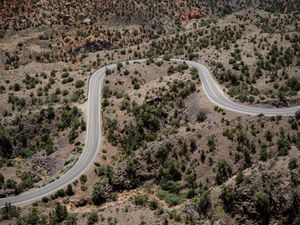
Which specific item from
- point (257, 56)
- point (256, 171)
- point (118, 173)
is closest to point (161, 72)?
point (257, 56)

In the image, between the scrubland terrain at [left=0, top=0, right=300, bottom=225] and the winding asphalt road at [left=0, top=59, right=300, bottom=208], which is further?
the winding asphalt road at [left=0, top=59, right=300, bottom=208]

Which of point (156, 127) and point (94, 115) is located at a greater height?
point (94, 115)

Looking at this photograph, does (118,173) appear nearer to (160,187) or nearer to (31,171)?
(160,187)

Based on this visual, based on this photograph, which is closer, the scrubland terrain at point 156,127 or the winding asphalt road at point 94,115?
the scrubland terrain at point 156,127

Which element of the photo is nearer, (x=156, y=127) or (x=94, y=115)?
(x=156, y=127)
